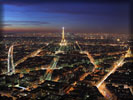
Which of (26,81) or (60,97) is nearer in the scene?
(60,97)

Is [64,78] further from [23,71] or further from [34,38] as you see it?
[34,38]

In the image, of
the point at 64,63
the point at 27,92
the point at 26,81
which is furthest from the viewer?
the point at 64,63

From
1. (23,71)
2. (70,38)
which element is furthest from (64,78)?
(70,38)

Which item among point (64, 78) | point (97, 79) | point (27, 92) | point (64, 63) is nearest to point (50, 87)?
point (27, 92)

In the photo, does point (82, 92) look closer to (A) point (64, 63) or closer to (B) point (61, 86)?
(B) point (61, 86)

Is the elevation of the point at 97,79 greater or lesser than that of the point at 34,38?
lesser

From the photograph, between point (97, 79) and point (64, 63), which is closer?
point (97, 79)

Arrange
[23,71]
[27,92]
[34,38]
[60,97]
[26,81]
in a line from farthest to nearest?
[34,38]
[23,71]
[26,81]
[27,92]
[60,97]

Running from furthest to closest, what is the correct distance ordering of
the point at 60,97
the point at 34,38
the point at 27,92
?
the point at 34,38
the point at 27,92
the point at 60,97

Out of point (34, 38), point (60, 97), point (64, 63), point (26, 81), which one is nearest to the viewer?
point (60, 97)
